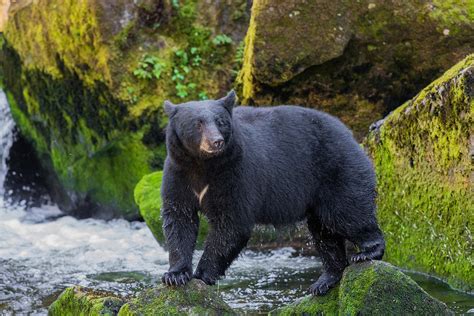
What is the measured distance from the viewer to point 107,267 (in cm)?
1031

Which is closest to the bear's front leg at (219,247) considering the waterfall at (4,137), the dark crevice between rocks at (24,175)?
the dark crevice between rocks at (24,175)

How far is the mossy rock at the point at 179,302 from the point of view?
608 cm

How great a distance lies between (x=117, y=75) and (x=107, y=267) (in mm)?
3228

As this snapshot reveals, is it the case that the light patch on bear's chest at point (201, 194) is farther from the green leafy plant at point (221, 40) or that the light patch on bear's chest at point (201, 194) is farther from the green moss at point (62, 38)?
the green leafy plant at point (221, 40)

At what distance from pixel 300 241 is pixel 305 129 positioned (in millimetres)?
3663

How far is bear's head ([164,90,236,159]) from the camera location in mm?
6012

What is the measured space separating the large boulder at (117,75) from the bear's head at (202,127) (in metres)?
6.18

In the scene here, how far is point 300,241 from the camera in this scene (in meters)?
10.6

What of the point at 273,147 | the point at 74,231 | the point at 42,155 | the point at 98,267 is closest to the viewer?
the point at 273,147

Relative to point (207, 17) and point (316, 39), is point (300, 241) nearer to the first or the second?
point (316, 39)

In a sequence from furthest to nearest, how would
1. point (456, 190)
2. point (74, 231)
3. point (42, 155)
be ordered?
1. point (42, 155)
2. point (74, 231)
3. point (456, 190)

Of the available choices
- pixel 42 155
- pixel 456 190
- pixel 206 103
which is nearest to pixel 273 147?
pixel 206 103

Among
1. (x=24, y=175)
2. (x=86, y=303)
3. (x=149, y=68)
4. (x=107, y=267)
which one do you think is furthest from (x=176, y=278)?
(x=24, y=175)

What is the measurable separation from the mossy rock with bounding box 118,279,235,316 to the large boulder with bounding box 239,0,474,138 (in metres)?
4.71
